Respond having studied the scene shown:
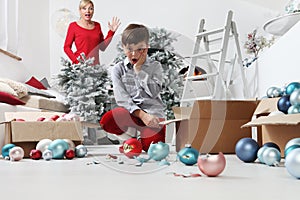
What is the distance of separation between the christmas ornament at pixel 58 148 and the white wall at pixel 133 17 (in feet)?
7.53

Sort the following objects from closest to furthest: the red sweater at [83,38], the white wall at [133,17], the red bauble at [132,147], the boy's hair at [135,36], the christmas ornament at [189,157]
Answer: the boy's hair at [135,36], the christmas ornament at [189,157], the red bauble at [132,147], the red sweater at [83,38], the white wall at [133,17]

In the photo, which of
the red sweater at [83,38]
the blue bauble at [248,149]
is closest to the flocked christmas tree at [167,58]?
the blue bauble at [248,149]

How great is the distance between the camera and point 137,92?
3.64 ft

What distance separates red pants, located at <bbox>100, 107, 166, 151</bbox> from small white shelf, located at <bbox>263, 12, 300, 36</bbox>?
2.85 ft

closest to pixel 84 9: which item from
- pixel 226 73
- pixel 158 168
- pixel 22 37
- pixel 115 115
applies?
pixel 22 37

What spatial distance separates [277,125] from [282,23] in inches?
28.2

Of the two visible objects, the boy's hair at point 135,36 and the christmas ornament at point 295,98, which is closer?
the boy's hair at point 135,36

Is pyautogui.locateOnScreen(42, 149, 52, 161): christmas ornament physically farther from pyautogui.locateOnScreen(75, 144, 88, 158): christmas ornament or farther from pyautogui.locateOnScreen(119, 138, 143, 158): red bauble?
pyautogui.locateOnScreen(119, 138, 143, 158): red bauble

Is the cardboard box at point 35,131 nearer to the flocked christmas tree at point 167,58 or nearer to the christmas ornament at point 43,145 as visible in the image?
the christmas ornament at point 43,145

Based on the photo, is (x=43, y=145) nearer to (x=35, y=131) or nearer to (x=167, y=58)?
(x=35, y=131)

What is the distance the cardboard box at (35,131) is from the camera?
1.50m

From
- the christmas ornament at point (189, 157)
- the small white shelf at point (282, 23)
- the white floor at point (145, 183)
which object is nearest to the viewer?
the white floor at point (145, 183)

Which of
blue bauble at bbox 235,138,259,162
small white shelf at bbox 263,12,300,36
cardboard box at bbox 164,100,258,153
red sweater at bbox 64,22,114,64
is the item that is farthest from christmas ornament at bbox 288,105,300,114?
red sweater at bbox 64,22,114,64

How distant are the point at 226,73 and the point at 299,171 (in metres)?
2.37
